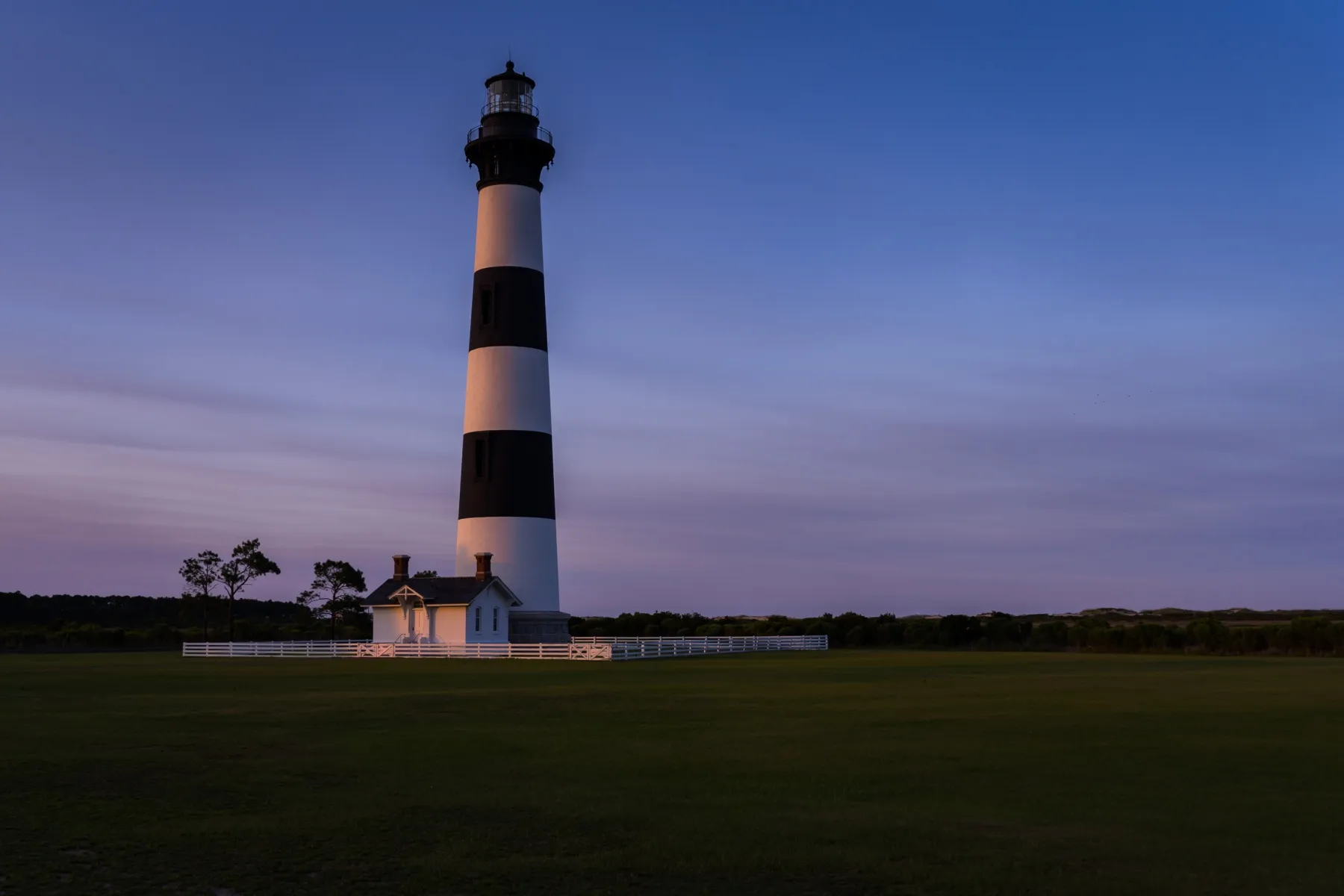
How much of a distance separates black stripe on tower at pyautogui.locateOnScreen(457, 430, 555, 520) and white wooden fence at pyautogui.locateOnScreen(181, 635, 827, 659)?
18.4 feet

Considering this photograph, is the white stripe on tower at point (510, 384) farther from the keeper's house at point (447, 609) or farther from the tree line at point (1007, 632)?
the tree line at point (1007, 632)

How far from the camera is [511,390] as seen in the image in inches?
1875

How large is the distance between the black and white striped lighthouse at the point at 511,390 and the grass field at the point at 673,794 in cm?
2365

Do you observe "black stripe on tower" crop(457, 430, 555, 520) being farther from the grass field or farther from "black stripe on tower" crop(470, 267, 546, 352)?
the grass field

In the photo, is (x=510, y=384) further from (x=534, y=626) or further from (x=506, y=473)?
(x=534, y=626)

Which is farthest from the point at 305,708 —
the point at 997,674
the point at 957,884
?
the point at 997,674

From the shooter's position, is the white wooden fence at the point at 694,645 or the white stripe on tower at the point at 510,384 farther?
the white stripe on tower at the point at 510,384

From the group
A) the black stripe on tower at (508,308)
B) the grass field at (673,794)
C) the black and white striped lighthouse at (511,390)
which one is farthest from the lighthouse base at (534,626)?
the grass field at (673,794)

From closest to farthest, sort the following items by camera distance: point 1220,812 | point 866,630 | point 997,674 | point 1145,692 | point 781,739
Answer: point 1220,812
point 781,739
point 1145,692
point 997,674
point 866,630

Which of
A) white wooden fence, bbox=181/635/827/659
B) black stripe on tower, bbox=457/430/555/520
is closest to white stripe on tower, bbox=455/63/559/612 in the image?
black stripe on tower, bbox=457/430/555/520

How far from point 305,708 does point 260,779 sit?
880cm

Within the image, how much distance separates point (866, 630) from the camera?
65.6m

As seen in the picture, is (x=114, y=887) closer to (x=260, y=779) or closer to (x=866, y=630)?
(x=260, y=779)

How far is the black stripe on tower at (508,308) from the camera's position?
47875 mm
